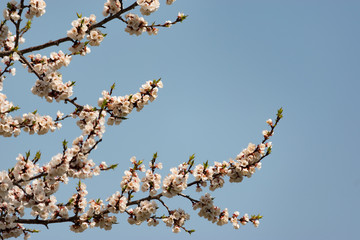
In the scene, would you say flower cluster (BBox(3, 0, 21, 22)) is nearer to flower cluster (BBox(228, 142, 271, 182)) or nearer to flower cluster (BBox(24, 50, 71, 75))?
flower cluster (BBox(24, 50, 71, 75))

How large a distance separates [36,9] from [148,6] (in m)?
2.45

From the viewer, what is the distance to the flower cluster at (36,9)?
26.5 feet

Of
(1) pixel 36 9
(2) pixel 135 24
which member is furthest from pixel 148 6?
(1) pixel 36 9

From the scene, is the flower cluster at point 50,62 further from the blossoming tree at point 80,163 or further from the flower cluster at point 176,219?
the flower cluster at point 176,219

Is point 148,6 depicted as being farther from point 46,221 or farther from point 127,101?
point 46,221

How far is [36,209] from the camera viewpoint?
331 inches

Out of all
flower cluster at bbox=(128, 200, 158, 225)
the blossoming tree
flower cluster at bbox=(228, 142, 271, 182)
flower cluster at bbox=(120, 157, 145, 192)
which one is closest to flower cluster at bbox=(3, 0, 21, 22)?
the blossoming tree

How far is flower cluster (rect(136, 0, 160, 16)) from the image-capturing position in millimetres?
8422

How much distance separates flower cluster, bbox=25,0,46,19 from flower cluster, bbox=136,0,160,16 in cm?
209

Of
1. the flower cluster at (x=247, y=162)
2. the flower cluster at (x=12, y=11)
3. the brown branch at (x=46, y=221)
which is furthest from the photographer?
the flower cluster at (x=247, y=162)

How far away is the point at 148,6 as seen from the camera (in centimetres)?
846

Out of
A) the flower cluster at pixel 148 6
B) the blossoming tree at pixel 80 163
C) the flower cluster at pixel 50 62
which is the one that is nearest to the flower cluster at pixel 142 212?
the blossoming tree at pixel 80 163

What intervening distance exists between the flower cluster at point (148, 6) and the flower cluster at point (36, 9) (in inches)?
82.4

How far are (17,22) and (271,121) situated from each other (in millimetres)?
6385
